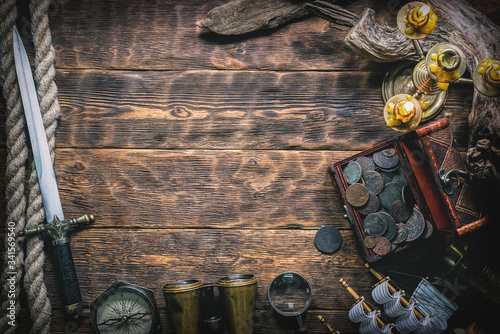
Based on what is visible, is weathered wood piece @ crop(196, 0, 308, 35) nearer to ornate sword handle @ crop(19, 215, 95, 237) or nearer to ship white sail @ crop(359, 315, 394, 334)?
ornate sword handle @ crop(19, 215, 95, 237)

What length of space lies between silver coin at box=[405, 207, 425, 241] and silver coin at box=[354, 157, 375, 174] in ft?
0.96

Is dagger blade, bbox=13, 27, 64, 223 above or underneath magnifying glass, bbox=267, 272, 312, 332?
above

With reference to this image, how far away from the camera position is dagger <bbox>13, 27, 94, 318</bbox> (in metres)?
1.76

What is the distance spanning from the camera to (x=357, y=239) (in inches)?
73.5

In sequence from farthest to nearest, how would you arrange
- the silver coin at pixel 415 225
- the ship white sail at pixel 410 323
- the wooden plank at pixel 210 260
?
the wooden plank at pixel 210 260, the silver coin at pixel 415 225, the ship white sail at pixel 410 323

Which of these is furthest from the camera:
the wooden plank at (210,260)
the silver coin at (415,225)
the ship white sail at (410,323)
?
the wooden plank at (210,260)

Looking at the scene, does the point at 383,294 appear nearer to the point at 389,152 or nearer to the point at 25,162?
the point at 389,152

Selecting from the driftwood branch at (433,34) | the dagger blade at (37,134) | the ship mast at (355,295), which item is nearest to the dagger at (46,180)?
the dagger blade at (37,134)

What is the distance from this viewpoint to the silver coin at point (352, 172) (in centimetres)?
178

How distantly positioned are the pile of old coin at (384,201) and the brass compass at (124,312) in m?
1.10

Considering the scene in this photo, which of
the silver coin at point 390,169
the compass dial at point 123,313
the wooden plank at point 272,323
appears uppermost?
the silver coin at point 390,169

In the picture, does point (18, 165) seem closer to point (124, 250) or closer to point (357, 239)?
point (124, 250)

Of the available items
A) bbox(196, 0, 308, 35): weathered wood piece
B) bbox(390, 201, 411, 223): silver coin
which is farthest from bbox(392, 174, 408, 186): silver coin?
bbox(196, 0, 308, 35): weathered wood piece

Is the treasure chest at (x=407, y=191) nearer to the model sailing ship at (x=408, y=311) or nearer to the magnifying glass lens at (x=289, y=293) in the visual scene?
the model sailing ship at (x=408, y=311)
